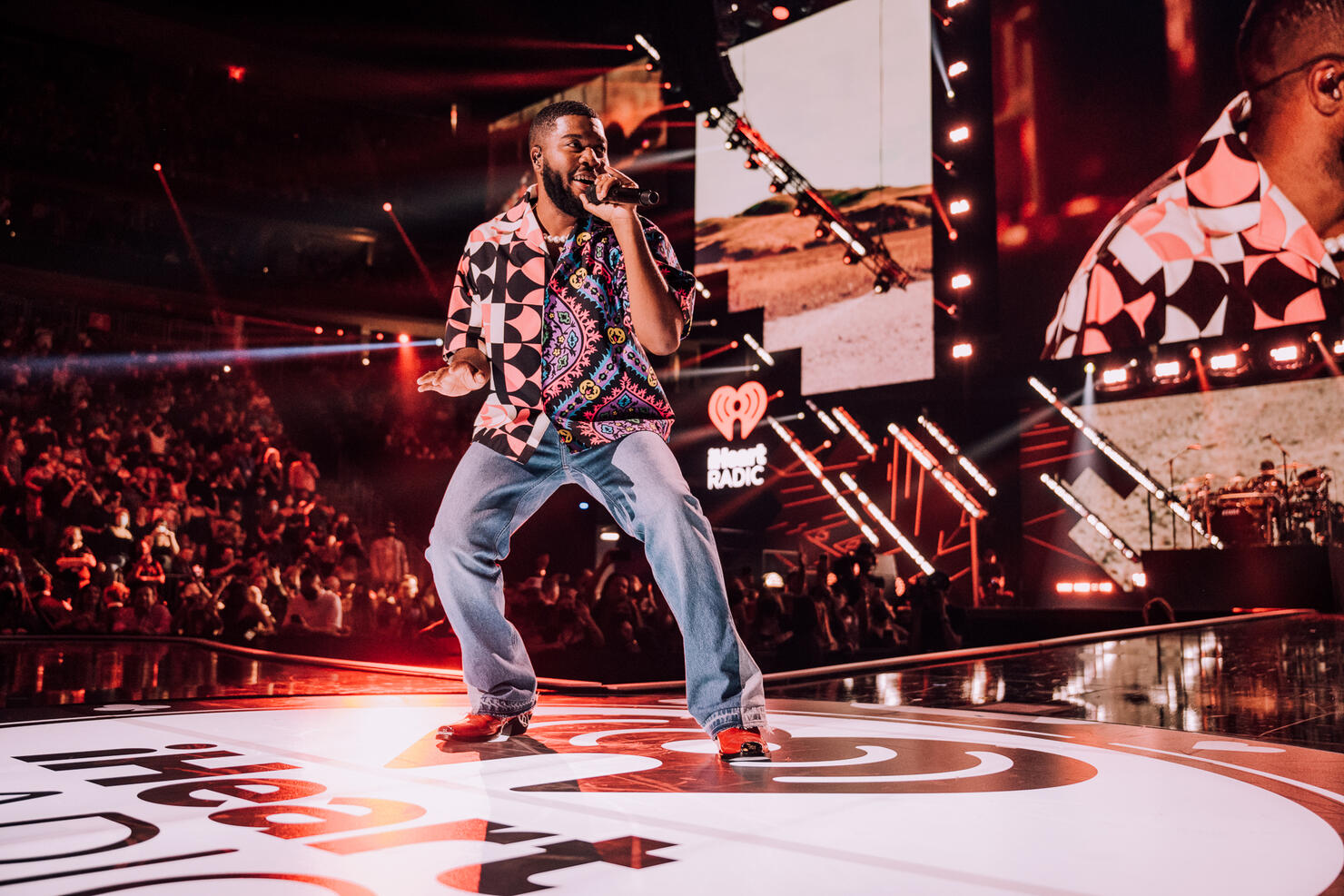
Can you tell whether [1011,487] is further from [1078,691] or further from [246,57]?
[246,57]

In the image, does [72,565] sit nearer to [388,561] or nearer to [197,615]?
[197,615]

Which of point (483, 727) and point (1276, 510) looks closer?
point (483, 727)

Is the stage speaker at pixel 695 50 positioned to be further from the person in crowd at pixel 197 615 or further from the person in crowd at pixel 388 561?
the person in crowd at pixel 197 615

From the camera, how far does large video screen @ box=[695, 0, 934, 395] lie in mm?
13852

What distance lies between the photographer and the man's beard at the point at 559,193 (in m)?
2.15

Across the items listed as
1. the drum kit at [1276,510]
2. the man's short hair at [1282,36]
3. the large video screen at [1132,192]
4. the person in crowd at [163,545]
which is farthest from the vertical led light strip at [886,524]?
the person in crowd at [163,545]

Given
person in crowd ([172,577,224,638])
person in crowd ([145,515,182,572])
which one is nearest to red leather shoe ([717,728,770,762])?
person in crowd ([172,577,224,638])

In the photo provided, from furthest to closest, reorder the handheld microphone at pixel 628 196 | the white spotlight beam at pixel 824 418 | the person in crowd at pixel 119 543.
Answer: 1. the white spotlight beam at pixel 824 418
2. the person in crowd at pixel 119 543
3. the handheld microphone at pixel 628 196

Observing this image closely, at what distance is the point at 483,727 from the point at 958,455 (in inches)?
513

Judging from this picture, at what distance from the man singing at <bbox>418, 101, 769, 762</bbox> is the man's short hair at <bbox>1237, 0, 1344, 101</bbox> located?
11999 millimetres

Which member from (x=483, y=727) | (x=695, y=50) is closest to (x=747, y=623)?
(x=483, y=727)

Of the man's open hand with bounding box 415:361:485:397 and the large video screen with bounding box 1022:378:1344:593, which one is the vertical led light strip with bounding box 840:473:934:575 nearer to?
the large video screen with bounding box 1022:378:1344:593

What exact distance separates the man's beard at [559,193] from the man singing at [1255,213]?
445 inches

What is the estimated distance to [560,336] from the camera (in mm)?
2145
